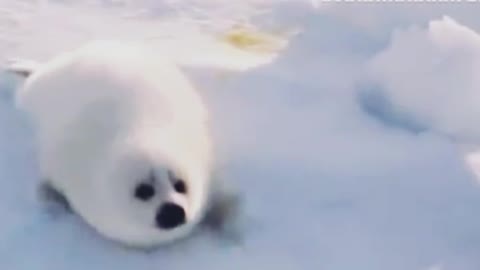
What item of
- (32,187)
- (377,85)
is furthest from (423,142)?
(32,187)

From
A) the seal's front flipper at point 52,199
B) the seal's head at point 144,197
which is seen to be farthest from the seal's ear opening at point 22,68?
the seal's head at point 144,197

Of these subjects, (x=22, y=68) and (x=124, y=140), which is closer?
(x=124, y=140)

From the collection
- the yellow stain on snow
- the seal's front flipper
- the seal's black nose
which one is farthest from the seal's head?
the yellow stain on snow

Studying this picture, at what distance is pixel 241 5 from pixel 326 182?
3.31ft

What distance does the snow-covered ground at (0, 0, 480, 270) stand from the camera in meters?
2.41

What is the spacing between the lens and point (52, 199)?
8.36 feet

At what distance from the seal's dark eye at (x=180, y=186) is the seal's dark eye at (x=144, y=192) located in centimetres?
6

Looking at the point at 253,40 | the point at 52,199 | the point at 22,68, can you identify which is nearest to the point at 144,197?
the point at 52,199

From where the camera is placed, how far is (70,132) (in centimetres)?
256

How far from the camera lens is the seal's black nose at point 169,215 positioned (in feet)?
7.64

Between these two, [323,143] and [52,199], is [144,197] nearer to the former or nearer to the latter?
[52,199]

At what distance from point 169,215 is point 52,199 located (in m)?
0.35

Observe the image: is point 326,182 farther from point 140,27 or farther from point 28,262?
point 140,27

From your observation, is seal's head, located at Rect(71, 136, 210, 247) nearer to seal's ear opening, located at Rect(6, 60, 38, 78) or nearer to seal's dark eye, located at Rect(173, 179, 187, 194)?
seal's dark eye, located at Rect(173, 179, 187, 194)
